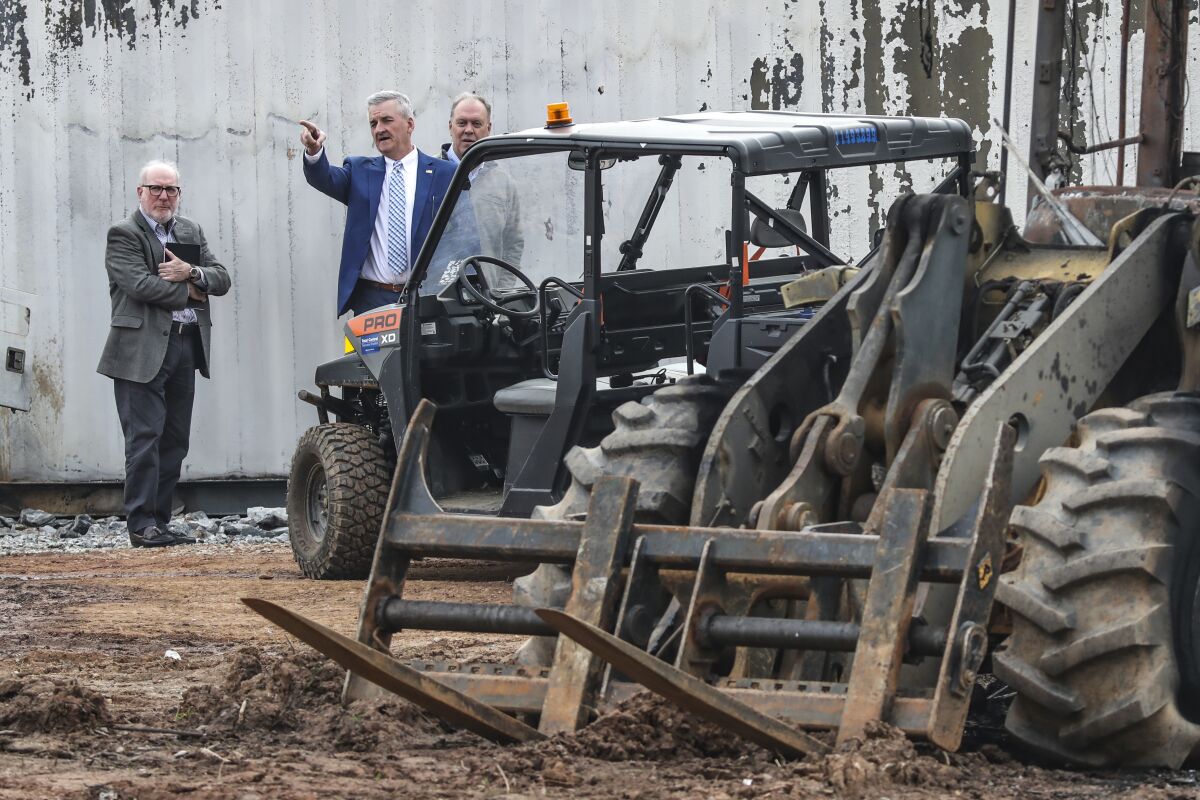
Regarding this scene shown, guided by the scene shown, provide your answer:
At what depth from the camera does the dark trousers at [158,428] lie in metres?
11.4

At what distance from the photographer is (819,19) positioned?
39.2 ft

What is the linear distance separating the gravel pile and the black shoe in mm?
244

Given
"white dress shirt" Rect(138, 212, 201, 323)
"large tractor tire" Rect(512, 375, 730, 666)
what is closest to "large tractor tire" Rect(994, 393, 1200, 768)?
"large tractor tire" Rect(512, 375, 730, 666)

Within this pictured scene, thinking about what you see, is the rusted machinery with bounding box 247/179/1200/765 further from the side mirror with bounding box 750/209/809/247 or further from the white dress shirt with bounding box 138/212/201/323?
the white dress shirt with bounding box 138/212/201/323

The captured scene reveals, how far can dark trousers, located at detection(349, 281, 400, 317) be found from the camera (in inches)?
416

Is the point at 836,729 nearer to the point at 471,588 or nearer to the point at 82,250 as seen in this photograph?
the point at 471,588

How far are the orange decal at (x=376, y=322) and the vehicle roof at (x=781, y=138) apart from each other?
0.98 meters

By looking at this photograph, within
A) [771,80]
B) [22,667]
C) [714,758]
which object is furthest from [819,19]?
[714,758]

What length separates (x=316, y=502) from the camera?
10.2 m

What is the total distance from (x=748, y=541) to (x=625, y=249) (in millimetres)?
4229

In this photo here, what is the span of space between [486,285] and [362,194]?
1.71 meters

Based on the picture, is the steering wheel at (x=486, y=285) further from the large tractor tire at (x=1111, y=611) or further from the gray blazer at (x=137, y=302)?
the large tractor tire at (x=1111, y=611)

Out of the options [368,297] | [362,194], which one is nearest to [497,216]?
[368,297]

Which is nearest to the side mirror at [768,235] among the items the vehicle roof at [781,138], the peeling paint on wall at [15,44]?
the vehicle roof at [781,138]
